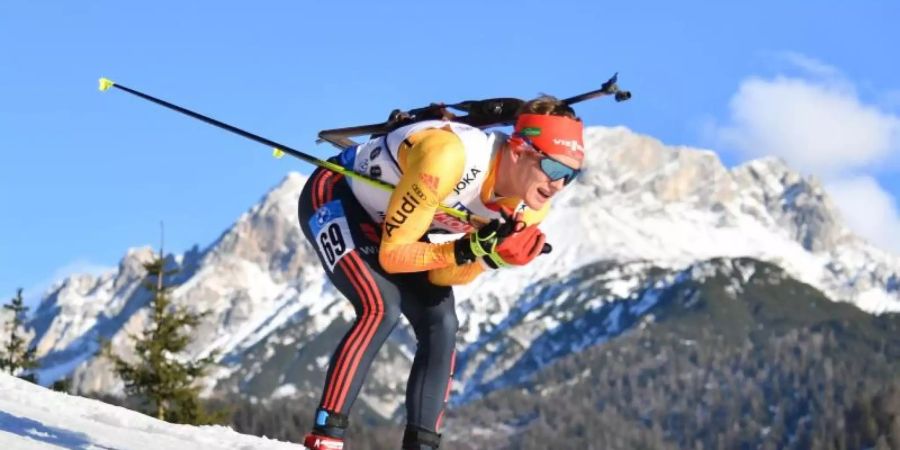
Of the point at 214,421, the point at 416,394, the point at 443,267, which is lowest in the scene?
the point at 416,394

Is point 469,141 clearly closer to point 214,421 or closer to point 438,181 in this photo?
point 438,181

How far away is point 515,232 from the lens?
25.0ft

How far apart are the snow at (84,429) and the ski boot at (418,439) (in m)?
2.48

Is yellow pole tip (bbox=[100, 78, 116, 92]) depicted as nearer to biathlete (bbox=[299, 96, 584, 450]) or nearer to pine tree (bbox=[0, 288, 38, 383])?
biathlete (bbox=[299, 96, 584, 450])

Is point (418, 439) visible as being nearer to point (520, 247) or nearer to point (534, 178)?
point (520, 247)

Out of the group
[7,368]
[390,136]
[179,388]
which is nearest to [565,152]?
[390,136]

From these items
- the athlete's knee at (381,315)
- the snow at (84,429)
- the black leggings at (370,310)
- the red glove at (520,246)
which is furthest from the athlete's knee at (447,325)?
the snow at (84,429)

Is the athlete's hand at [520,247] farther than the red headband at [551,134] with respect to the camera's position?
No

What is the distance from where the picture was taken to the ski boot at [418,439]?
827 cm

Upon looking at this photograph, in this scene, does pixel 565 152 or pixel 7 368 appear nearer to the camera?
pixel 565 152

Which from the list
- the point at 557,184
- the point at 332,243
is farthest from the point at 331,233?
the point at 557,184

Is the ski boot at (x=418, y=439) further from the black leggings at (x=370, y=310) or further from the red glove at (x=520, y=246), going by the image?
the red glove at (x=520, y=246)

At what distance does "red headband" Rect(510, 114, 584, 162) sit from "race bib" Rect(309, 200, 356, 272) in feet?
4.36

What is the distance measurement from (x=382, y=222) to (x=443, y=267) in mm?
644
